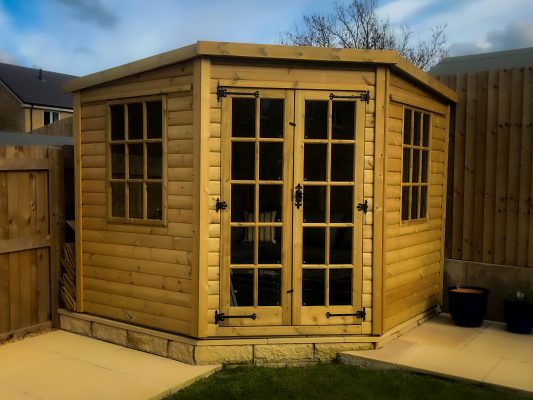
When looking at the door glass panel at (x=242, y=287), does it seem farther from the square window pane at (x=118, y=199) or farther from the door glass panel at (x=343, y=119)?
the door glass panel at (x=343, y=119)

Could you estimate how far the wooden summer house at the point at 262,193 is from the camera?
438 centimetres

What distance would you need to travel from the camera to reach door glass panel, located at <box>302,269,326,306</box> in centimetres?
451

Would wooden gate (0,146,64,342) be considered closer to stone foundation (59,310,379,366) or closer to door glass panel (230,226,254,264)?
stone foundation (59,310,379,366)

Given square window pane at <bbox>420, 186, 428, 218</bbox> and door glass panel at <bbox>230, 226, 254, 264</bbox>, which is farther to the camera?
square window pane at <bbox>420, 186, 428, 218</bbox>

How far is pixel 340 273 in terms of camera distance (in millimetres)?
4570

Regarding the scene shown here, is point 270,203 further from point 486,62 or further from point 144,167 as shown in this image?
point 486,62

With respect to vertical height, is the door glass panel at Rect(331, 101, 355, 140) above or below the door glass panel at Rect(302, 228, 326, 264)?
above

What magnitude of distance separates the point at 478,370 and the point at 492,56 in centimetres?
428

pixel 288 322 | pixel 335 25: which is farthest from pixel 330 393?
pixel 335 25

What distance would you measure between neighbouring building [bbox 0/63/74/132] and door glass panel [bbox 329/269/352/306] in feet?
94.7

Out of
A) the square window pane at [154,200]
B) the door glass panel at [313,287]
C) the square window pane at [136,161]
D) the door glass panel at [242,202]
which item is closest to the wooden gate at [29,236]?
the square window pane at [136,161]

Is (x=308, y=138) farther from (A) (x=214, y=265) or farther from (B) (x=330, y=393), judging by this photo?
(B) (x=330, y=393)

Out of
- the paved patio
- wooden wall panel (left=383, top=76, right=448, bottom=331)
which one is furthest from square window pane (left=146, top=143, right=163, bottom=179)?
the paved patio

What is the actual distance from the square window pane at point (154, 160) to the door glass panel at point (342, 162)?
157 cm
